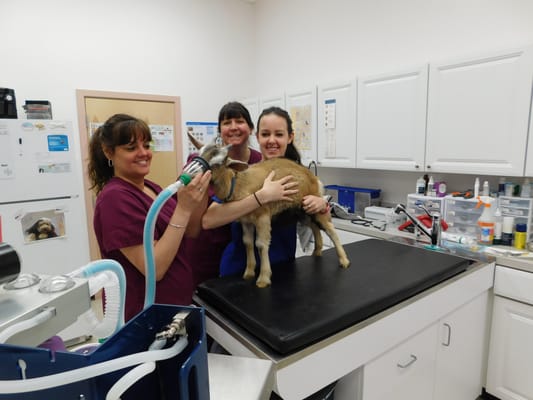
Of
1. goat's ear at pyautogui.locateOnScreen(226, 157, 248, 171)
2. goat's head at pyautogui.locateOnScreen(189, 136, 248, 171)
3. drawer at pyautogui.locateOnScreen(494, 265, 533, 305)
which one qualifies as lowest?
drawer at pyautogui.locateOnScreen(494, 265, 533, 305)

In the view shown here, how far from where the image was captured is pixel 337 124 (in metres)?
2.78

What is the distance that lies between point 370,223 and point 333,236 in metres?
1.29

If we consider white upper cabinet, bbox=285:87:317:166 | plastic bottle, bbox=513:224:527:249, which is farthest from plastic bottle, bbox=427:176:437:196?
white upper cabinet, bbox=285:87:317:166

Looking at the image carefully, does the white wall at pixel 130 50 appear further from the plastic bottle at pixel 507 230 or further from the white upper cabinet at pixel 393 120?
the plastic bottle at pixel 507 230

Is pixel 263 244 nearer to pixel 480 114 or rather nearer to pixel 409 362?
pixel 409 362

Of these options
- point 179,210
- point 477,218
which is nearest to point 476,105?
point 477,218

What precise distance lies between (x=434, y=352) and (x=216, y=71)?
142 inches

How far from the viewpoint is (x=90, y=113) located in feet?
10.5

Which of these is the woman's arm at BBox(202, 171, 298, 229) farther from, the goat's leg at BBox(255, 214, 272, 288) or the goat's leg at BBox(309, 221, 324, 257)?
the goat's leg at BBox(309, 221, 324, 257)

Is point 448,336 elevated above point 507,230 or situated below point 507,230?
below

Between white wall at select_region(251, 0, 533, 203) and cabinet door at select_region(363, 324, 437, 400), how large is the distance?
148 centimetres

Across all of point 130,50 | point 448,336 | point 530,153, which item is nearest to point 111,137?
point 448,336

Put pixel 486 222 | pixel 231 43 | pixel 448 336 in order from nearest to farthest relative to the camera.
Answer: pixel 448 336 < pixel 486 222 < pixel 231 43

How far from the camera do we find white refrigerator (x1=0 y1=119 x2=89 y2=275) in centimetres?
239
